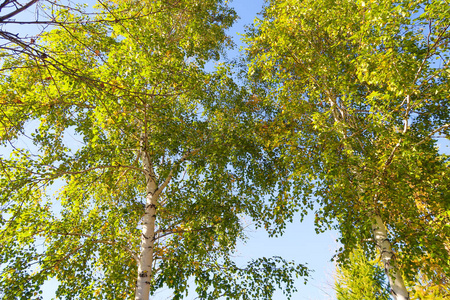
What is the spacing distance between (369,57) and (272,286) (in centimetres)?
501

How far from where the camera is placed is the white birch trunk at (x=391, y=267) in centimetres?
492

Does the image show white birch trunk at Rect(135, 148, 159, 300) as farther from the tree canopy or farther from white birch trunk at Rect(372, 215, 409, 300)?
white birch trunk at Rect(372, 215, 409, 300)

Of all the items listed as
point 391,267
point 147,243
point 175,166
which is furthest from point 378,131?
point 147,243

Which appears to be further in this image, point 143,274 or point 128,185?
point 128,185

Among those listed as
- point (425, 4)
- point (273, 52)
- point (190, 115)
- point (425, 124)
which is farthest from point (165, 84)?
point (425, 124)

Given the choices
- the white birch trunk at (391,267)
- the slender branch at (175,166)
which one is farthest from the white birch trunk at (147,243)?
the white birch trunk at (391,267)

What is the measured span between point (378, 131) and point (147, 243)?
5.11 meters

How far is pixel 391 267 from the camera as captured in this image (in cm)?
530

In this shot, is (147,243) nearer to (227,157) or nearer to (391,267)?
(227,157)

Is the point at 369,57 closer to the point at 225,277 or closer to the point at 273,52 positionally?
the point at 273,52

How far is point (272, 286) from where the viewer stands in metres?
6.09

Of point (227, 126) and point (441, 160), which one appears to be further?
point (227, 126)

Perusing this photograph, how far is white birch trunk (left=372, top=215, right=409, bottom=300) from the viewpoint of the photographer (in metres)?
4.92

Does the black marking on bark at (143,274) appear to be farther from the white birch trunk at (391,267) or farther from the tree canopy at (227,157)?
the white birch trunk at (391,267)
